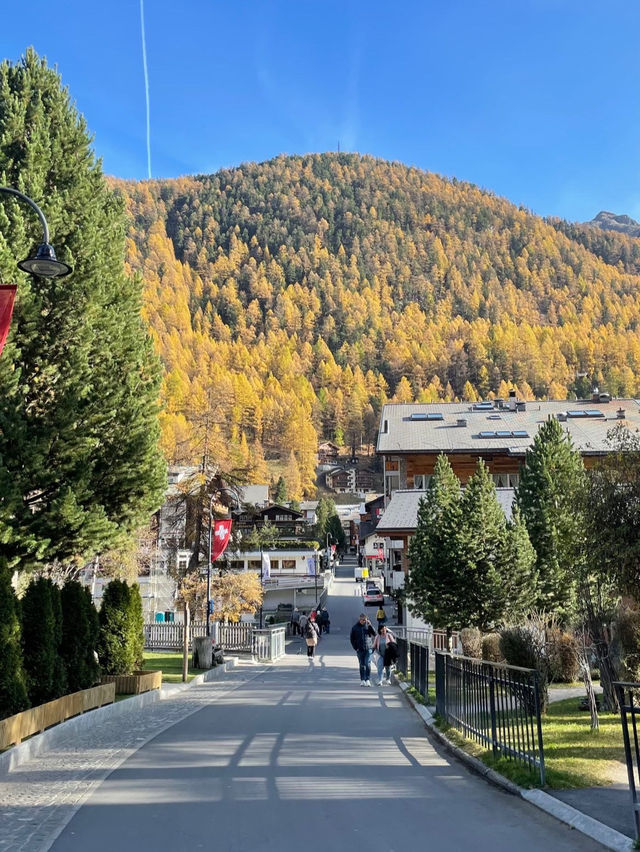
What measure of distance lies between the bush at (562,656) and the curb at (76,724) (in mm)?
8794

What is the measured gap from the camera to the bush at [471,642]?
23.4 m

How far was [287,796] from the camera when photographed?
26.1ft

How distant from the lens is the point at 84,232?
18.0 m

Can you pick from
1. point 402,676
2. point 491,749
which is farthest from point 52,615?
point 402,676

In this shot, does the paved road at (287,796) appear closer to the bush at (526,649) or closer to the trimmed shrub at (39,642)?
the trimmed shrub at (39,642)

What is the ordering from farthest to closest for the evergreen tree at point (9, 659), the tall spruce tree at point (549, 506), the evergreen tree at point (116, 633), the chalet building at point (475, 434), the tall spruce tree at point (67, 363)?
the chalet building at point (475, 434), the tall spruce tree at point (549, 506), the evergreen tree at point (116, 633), the tall spruce tree at point (67, 363), the evergreen tree at point (9, 659)

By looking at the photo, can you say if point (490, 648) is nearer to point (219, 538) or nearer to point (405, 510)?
point (219, 538)

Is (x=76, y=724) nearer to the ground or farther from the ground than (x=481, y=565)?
nearer to the ground

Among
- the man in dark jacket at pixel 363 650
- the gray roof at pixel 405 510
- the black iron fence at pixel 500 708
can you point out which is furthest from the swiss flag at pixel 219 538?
the black iron fence at pixel 500 708

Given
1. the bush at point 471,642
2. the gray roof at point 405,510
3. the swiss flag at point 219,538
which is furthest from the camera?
the gray roof at point 405,510

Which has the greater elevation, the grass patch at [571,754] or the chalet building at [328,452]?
the chalet building at [328,452]

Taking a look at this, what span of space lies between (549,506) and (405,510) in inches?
560

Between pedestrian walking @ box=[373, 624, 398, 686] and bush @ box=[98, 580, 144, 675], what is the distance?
275 inches

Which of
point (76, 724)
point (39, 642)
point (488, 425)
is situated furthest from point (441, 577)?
point (488, 425)
